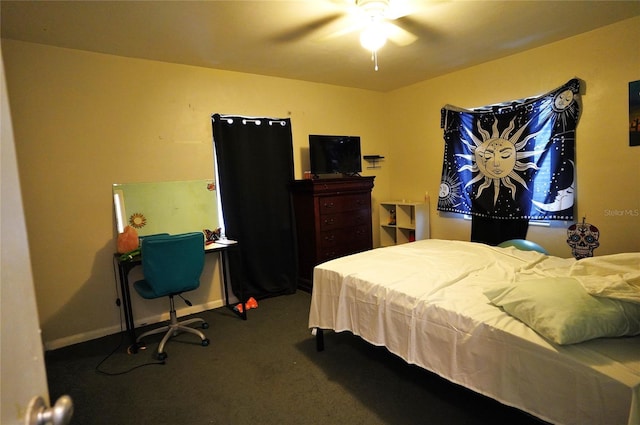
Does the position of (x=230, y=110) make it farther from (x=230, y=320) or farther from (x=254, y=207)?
(x=230, y=320)

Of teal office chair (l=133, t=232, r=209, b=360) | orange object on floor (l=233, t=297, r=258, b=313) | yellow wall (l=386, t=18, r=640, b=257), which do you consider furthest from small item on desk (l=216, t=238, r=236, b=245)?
yellow wall (l=386, t=18, r=640, b=257)

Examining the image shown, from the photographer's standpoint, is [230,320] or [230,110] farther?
[230,110]

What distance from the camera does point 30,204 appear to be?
2680 millimetres

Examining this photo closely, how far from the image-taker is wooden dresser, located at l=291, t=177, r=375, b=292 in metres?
3.77

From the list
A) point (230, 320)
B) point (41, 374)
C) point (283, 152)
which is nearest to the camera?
point (41, 374)

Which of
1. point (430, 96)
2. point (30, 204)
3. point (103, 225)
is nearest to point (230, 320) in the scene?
point (103, 225)

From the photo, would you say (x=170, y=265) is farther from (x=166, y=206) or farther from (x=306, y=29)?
(x=306, y=29)

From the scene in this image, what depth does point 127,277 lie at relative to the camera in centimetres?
279

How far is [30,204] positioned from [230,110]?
76.2 inches

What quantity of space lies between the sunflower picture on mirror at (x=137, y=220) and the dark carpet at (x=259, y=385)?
101 cm

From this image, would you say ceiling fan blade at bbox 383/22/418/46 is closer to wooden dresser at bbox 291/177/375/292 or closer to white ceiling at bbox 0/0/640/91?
white ceiling at bbox 0/0/640/91

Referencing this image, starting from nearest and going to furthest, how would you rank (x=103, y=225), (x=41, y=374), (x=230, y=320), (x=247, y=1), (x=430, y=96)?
1. (x=41, y=374)
2. (x=247, y=1)
3. (x=103, y=225)
4. (x=230, y=320)
5. (x=430, y=96)

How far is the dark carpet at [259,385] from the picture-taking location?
72.4 inches

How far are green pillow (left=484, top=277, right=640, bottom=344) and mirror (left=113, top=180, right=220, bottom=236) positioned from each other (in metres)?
2.86
